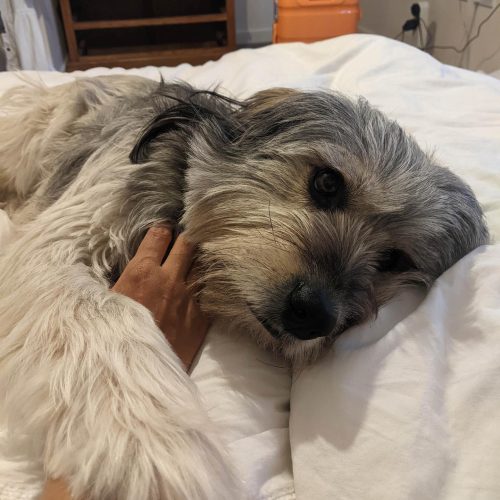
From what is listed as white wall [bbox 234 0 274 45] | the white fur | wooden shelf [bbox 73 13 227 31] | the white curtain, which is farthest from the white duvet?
white wall [bbox 234 0 274 45]

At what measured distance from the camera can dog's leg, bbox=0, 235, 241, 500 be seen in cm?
105

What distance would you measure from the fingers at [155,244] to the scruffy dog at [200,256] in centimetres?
6

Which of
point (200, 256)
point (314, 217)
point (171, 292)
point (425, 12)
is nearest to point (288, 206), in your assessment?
point (314, 217)

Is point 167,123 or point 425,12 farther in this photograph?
point 425,12

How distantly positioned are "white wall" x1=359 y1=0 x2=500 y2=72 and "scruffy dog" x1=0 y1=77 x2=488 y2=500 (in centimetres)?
322

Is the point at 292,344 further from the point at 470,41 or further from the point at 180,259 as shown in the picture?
the point at 470,41

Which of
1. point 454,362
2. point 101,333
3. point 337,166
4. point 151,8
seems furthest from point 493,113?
point 151,8

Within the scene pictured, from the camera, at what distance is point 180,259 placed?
5.10 feet

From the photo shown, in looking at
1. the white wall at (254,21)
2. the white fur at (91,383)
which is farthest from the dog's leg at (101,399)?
the white wall at (254,21)

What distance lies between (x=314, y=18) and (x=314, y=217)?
4.11 m

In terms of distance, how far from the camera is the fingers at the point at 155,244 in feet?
5.16

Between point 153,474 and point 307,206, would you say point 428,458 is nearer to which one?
point 153,474

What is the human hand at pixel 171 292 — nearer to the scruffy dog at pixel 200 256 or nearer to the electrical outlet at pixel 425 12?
the scruffy dog at pixel 200 256

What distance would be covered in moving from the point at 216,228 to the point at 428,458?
2.63 ft
